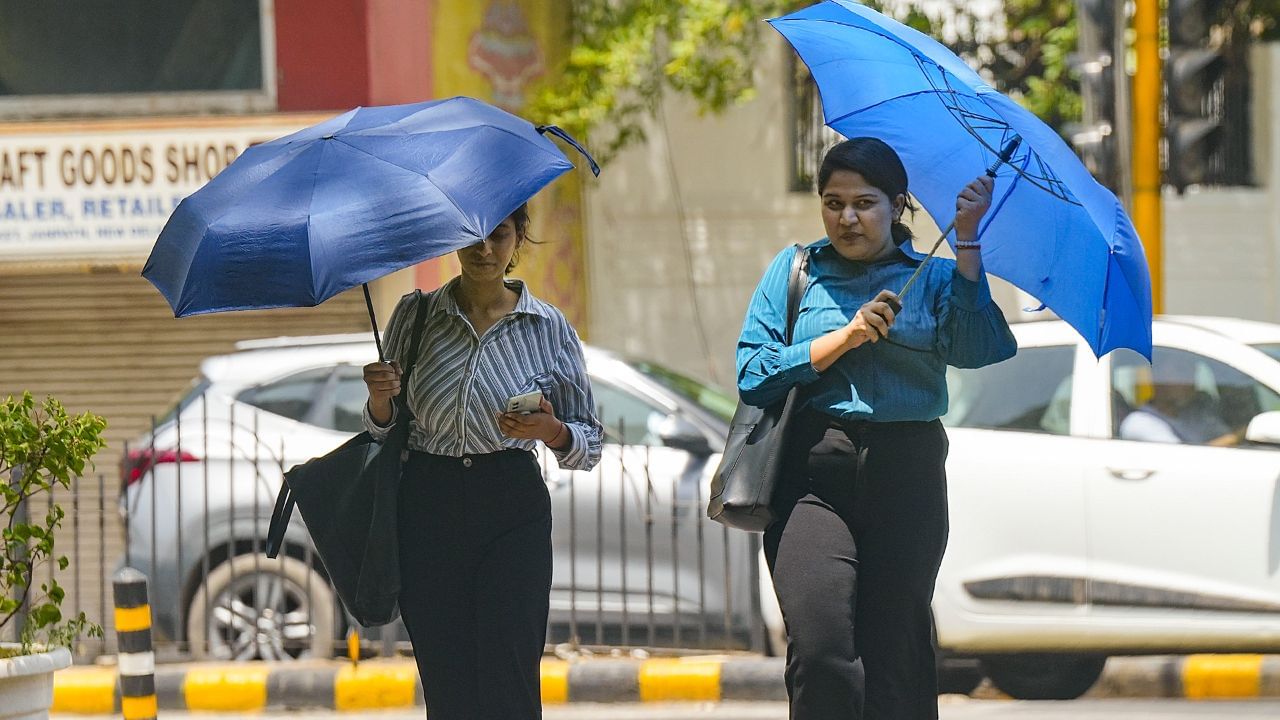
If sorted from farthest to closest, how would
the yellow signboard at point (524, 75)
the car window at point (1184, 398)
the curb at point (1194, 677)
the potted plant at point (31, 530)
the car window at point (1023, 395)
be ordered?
the yellow signboard at point (524, 75)
the curb at point (1194, 677)
the car window at point (1023, 395)
the car window at point (1184, 398)
the potted plant at point (31, 530)

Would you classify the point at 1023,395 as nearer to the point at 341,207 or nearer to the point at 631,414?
the point at 631,414

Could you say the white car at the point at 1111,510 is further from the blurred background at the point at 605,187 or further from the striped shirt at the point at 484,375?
the striped shirt at the point at 484,375

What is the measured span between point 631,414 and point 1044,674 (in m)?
2.23

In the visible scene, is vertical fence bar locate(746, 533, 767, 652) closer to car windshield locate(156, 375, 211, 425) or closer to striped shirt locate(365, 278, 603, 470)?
car windshield locate(156, 375, 211, 425)

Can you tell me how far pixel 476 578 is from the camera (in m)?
4.15

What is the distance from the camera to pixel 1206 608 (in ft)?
23.2

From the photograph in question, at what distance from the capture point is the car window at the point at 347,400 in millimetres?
8586

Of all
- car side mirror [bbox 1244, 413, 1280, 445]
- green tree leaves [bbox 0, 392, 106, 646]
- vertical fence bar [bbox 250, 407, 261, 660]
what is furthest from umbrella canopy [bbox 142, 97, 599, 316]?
vertical fence bar [bbox 250, 407, 261, 660]

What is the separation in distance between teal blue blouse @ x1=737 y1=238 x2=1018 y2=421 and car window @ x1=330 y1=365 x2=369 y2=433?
15.0 ft

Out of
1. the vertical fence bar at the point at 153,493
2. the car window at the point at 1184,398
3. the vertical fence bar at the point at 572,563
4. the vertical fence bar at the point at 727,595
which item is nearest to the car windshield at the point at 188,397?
the vertical fence bar at the point at 153,493

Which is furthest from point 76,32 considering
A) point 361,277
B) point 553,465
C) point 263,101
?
point 361,277

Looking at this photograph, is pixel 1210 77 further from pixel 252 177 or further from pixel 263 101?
pixel 263 101

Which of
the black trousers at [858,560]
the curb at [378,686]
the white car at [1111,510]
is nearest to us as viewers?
the black trousers at [858,560]

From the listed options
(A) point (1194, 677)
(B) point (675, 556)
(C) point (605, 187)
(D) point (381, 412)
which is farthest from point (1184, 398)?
(C) point (605, 187)
